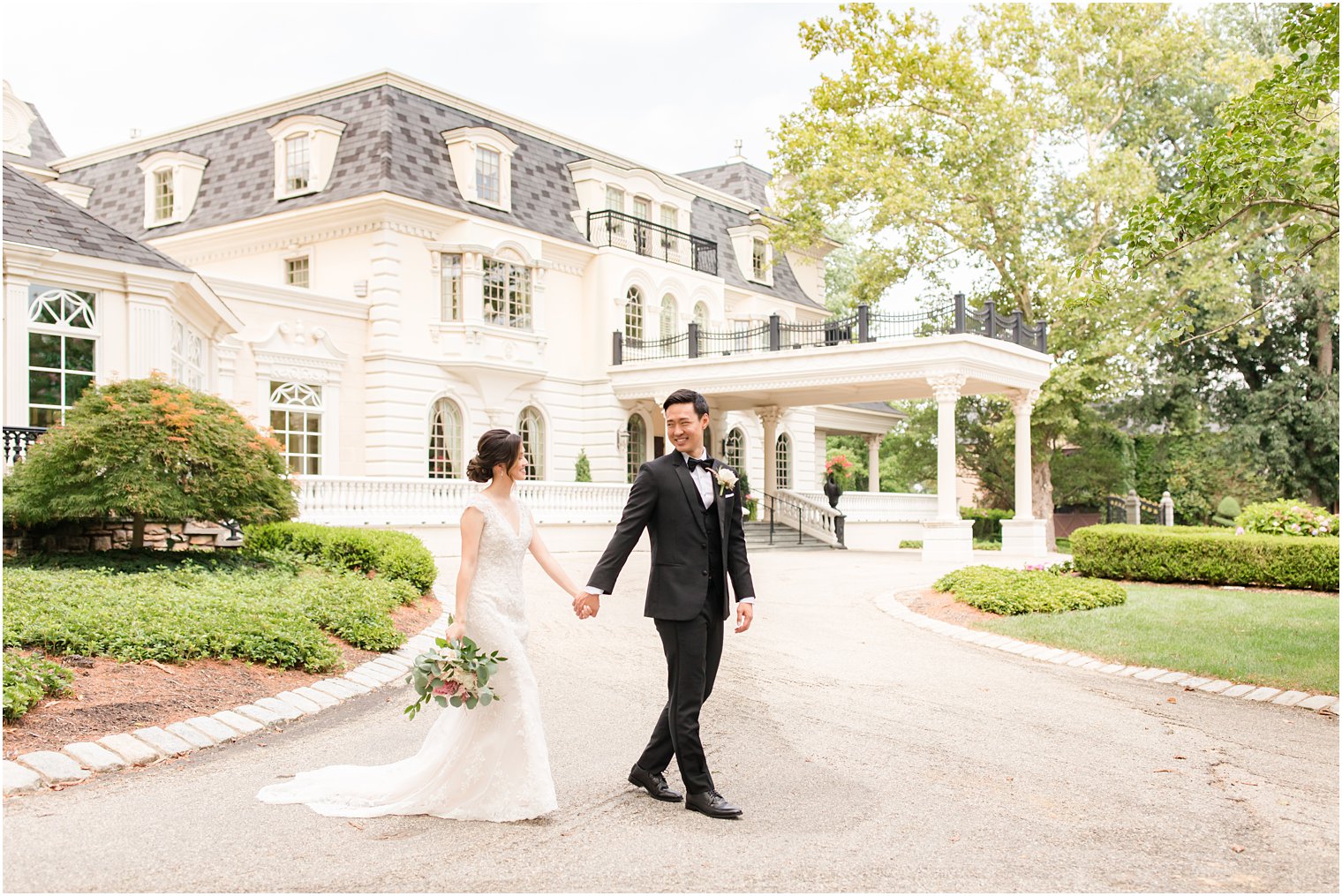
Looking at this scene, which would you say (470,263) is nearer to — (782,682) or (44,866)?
(782,682)

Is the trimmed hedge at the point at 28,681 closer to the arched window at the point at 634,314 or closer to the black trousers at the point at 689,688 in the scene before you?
the black trousers at the point at 689,688

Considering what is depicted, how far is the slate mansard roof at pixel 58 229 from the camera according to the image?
1398cm

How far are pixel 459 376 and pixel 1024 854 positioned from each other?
72.4 feet

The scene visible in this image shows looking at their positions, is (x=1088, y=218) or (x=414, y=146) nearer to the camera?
(x=414, y=146)

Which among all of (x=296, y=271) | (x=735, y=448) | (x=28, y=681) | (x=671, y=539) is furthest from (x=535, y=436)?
(x=671, y=539)

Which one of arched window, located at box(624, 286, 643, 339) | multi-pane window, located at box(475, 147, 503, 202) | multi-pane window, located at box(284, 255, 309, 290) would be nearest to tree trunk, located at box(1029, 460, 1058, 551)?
arched window, located at box(624, 286, 643, 339)

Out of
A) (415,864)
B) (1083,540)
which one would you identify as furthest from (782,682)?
(1083,540)

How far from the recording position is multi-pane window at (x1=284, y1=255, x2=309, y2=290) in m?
25.9

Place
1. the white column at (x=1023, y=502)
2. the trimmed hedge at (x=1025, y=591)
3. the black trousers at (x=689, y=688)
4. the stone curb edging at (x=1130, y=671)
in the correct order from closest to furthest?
1. the black trousers at (x=689, y=688)
2. the stone curb edging at (x=1130, y=671)
3. the trimmed hedge at (x=1025, y=591)
4. the white column at (x=1023, y=502)

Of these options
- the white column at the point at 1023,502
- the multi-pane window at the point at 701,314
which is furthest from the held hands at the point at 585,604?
the multi-pane window at the point at 701,314

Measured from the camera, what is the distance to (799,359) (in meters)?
26.1

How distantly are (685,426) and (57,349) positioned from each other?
12001mm

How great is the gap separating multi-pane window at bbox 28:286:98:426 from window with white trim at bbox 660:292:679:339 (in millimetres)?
17487

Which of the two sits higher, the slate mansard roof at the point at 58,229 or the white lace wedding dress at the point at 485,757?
the slate mansard roof at the point at 58,229
